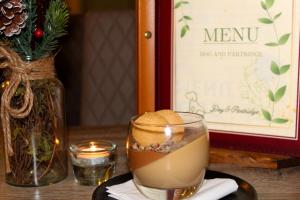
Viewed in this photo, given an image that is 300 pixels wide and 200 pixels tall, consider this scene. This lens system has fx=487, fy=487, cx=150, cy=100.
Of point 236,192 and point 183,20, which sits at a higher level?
point 183,20

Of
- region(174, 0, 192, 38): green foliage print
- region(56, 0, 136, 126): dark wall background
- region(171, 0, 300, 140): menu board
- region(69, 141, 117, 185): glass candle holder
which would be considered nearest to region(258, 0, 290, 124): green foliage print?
region(171, 0, 300, 140): menu board

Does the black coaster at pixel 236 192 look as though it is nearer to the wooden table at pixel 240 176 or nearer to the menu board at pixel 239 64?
the wooden table at pixel 240 176

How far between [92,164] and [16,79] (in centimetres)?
16

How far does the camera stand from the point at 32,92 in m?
0.67

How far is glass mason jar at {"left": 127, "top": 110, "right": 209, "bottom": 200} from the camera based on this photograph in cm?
55

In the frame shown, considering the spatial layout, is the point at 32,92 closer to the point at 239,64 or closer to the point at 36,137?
the point at 36,137

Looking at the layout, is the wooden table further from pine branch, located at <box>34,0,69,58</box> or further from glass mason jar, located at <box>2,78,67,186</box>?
pine branch, located at <box>34,0,69,58</box>

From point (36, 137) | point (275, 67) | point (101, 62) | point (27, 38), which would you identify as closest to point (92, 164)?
point (36, 137)

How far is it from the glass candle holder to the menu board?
16 cm

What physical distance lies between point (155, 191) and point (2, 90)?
27cm

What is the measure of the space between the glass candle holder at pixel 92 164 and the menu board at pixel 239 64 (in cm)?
16

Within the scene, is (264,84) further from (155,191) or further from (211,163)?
(155,191)

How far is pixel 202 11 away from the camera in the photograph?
774 mm

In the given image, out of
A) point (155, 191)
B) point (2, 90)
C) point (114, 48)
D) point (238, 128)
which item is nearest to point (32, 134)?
point (2, 90)
